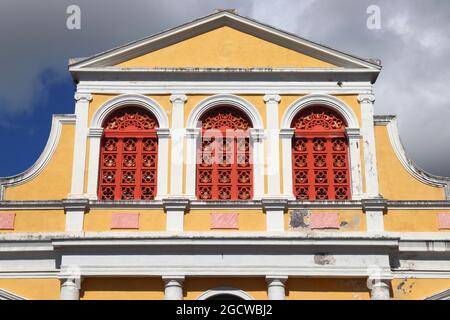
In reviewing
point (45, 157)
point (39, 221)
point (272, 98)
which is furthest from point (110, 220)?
point (272, 98)

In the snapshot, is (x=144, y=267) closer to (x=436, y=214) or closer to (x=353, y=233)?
(x=353, y=233)

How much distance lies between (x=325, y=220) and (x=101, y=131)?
5237 millimetres

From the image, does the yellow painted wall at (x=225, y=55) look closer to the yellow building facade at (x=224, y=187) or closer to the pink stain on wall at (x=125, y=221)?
the yellow building facade at (x=224, y=187)

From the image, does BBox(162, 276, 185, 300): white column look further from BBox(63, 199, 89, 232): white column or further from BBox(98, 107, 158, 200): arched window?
BBox(63, 199, 89, 232): white column

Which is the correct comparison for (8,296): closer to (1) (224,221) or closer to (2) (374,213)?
(1) (224,221)

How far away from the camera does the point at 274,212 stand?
1462cm

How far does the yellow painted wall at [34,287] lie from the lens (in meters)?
14.4

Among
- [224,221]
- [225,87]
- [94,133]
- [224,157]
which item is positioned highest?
[225,87]

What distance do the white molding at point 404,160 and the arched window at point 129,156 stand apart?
16.7 ft

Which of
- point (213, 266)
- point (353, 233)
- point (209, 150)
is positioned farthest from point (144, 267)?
point (353, 233)

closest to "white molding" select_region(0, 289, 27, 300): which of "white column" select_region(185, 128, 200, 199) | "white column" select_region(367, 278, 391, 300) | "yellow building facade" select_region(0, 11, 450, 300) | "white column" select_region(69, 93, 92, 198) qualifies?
"yellow building facade" select_region(0, 11, 450, 300)

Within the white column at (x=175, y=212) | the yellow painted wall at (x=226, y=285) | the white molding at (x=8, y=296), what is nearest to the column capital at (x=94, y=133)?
the white column at (x=175, y=212)

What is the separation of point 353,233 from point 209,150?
360 cm

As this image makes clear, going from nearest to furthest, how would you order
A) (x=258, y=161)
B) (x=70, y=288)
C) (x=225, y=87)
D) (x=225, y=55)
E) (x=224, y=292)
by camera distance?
(x=70, y=288) → (x=224, y=292) → (x=258, y=161) → (x=225, y=87) → (x=225, y=55)
